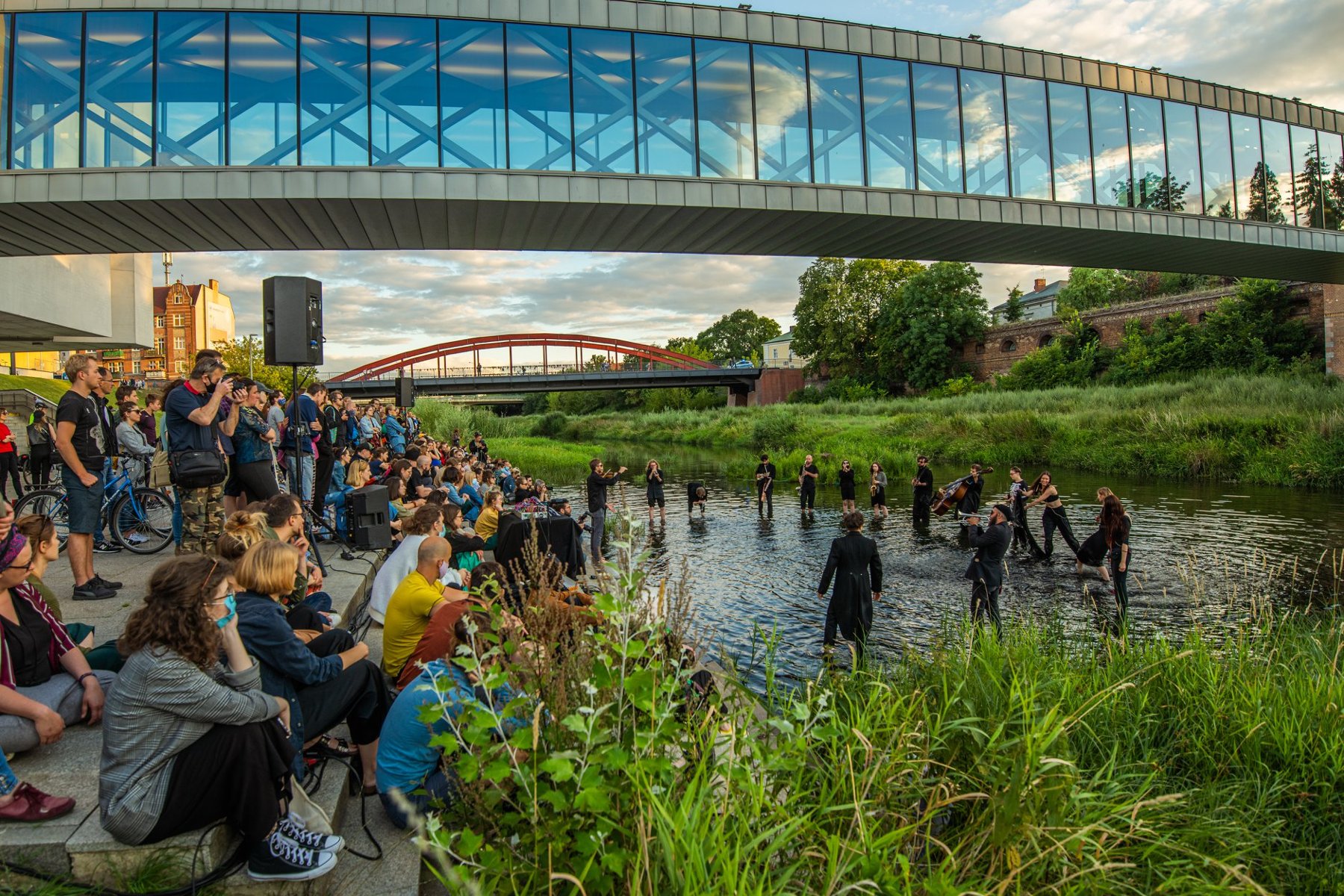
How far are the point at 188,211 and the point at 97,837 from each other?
1192 centimetres

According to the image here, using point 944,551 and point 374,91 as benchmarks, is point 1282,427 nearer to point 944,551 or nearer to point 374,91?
point 944,551

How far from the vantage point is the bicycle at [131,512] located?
826cm

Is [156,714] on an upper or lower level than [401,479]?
lower

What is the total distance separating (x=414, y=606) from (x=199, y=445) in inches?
119

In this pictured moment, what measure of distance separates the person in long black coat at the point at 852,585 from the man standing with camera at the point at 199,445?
5357 mm

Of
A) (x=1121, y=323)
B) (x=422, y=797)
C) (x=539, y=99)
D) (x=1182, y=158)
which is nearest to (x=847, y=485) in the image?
(x=539, y=99)

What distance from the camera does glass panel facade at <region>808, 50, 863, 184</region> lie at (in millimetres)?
14031

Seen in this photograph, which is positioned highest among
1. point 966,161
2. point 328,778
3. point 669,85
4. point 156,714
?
point 669,85

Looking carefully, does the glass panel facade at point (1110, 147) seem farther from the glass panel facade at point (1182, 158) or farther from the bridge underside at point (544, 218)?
the glass panel facade at point (1182, 158)

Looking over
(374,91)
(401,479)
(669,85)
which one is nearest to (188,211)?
(374,91)

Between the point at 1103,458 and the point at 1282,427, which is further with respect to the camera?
the point at 1103,458

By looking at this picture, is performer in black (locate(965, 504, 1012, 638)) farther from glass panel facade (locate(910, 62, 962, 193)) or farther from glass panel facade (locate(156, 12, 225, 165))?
glass panel facade (locate(156, 12, 225, 165))

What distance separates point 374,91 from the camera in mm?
12578

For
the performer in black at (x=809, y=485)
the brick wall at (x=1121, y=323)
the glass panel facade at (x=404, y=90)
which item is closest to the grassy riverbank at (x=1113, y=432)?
the brick wall at (x=1121, y=323)
